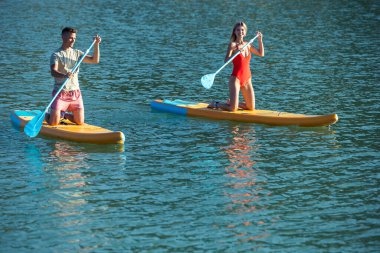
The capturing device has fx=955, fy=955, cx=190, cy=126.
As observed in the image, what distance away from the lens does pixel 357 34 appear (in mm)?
28734

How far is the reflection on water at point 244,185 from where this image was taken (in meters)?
10.4

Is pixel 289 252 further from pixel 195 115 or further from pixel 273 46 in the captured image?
pixel 273 46

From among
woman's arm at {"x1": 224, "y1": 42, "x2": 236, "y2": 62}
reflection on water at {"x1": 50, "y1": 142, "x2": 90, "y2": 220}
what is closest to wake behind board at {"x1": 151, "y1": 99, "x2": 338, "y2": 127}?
woman's arm at {"x1": 224, "y1": 42, "x2": 236, "y2": 62}

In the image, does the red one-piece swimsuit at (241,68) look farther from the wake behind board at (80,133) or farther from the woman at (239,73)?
the wake behind board at (80,133)

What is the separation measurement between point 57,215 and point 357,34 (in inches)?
762

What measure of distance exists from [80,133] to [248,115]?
318 centimetres

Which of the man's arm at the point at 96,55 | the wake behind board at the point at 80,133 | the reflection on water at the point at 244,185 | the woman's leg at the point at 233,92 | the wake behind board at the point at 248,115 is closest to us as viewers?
the reflection on water at the point at 244,185

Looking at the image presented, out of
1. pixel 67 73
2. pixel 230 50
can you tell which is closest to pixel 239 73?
pixel 230 50

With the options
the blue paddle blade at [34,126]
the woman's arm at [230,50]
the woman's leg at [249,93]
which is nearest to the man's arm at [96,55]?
the blue paddle blade at [34,126]

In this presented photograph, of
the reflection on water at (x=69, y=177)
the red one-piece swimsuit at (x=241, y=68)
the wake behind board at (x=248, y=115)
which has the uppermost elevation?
the red one-piece swimsuit at (x=241, y=68)

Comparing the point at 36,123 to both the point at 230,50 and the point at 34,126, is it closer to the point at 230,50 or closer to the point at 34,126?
the point at 34,126

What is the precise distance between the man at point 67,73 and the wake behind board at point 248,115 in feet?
8.10

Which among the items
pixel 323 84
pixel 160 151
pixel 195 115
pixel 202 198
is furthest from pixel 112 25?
pixel 202 198

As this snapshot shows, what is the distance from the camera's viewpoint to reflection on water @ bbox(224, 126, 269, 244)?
10.4 meters
